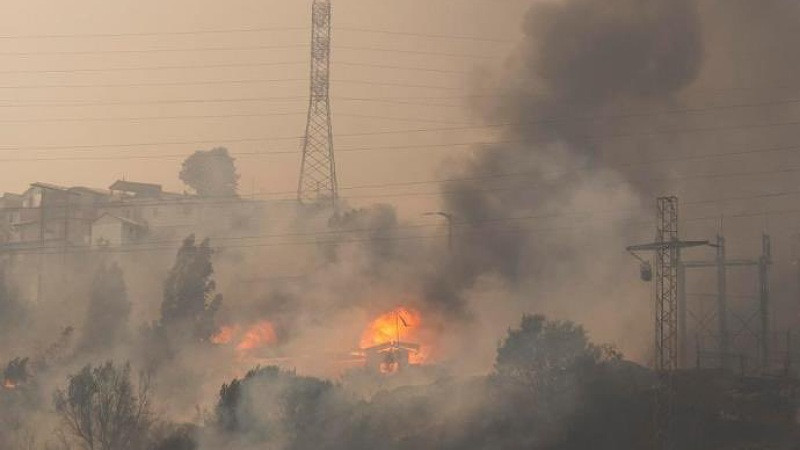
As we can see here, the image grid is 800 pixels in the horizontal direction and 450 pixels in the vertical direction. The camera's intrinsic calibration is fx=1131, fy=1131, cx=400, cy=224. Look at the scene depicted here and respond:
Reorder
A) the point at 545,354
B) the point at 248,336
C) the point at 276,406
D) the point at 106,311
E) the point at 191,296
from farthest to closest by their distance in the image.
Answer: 1. the point at 106,311
2. the point at 191,296
3. the point at 248,336
4. the point at 276,406
5. the point at 545,354

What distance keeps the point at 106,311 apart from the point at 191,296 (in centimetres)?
694

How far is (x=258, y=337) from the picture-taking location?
3017 inches

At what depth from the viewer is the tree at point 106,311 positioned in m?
79.1

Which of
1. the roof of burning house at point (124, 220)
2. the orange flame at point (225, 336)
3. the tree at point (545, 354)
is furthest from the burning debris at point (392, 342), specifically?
the roof of burning house at point (124, 220)

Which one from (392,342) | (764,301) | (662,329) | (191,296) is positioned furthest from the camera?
(191,296)

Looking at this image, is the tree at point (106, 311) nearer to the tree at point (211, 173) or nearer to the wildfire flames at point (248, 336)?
the wildfire flames at point (248, 336)

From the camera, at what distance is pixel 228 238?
89000 mm

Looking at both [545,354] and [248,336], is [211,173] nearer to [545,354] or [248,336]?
[248,336]

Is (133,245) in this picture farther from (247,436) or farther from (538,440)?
(538,440)

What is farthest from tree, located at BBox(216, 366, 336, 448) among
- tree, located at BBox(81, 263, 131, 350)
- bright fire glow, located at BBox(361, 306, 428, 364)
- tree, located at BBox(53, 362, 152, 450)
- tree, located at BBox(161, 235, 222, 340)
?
tree, located at BBox(81, 263, 131, 350)

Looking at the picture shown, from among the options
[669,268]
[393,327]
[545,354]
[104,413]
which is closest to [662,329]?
[669,268]

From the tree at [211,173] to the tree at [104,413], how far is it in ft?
127

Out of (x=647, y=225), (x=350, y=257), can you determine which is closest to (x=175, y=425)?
(x=350, y=257)

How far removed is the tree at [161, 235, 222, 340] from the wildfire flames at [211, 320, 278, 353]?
1078 millimetres
